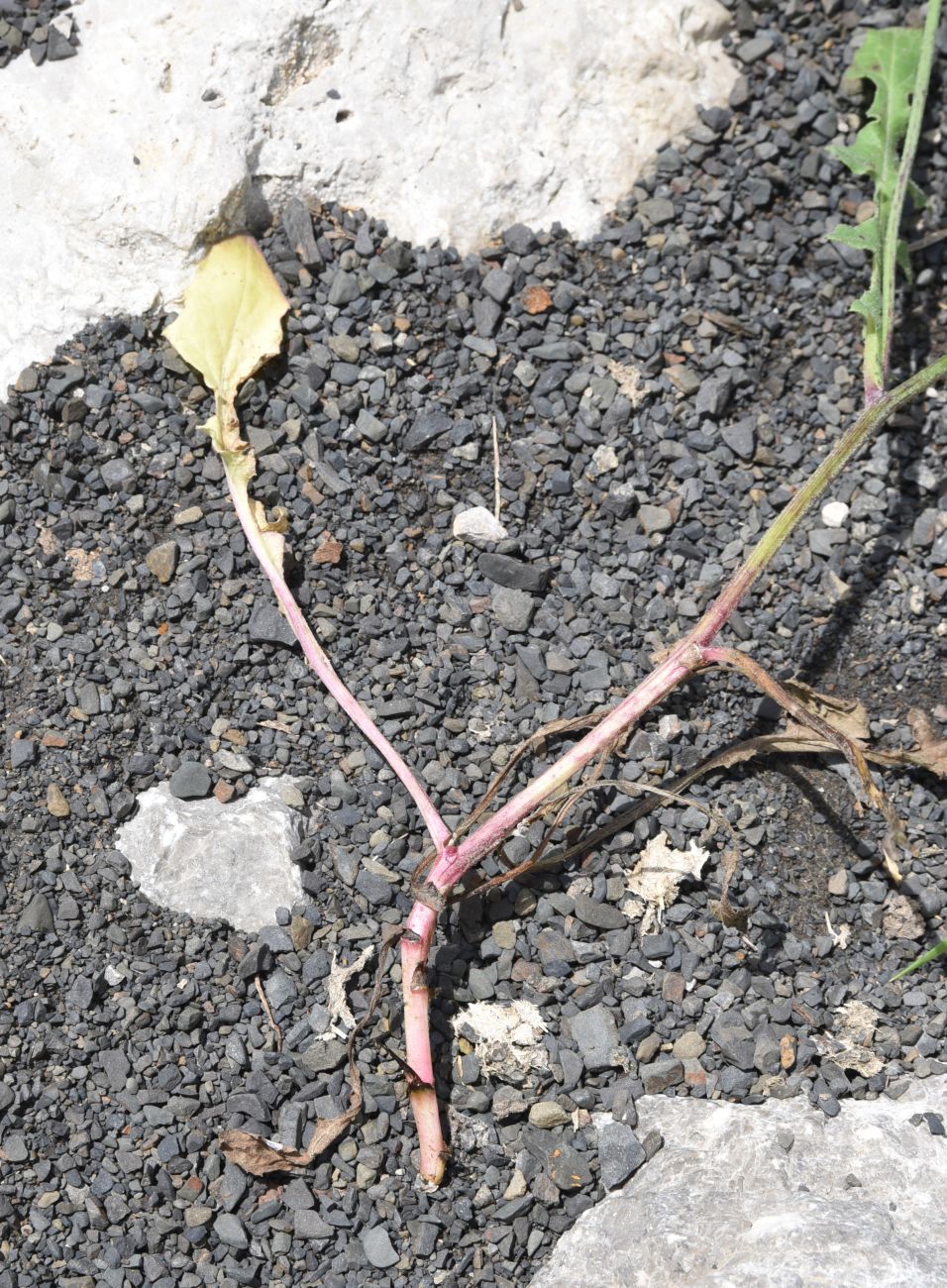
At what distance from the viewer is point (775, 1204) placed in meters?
2.16

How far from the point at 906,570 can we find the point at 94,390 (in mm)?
1851

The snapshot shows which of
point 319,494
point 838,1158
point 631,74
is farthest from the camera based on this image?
point 631,74

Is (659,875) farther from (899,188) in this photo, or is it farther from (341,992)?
(899,188)

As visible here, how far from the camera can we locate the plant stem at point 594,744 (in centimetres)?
223

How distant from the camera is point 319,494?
2641 mm

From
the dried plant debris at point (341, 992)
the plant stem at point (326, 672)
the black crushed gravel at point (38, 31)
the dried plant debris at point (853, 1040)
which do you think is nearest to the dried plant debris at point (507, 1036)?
the dried plant debris at point (341, 992)

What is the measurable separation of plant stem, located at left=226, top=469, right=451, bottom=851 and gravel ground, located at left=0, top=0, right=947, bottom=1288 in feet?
0.20

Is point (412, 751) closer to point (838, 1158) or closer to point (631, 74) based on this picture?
point (838, 1158)

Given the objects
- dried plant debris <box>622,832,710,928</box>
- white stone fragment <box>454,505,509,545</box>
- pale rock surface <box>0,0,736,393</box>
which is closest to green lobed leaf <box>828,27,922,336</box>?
pale rock surface <box>0,0,736,393</box>

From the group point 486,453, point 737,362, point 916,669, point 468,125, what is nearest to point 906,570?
point 916,669

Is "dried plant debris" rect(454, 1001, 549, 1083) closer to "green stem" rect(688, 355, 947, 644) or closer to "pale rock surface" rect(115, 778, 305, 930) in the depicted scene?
"pale rock surface" rect(115, 778, 305, 930)

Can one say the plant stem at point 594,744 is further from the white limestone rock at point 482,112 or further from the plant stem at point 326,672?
the white limestone rock at point 482,112

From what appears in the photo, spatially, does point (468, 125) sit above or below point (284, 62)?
below

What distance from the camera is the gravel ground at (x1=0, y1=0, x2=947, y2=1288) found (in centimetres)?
229
